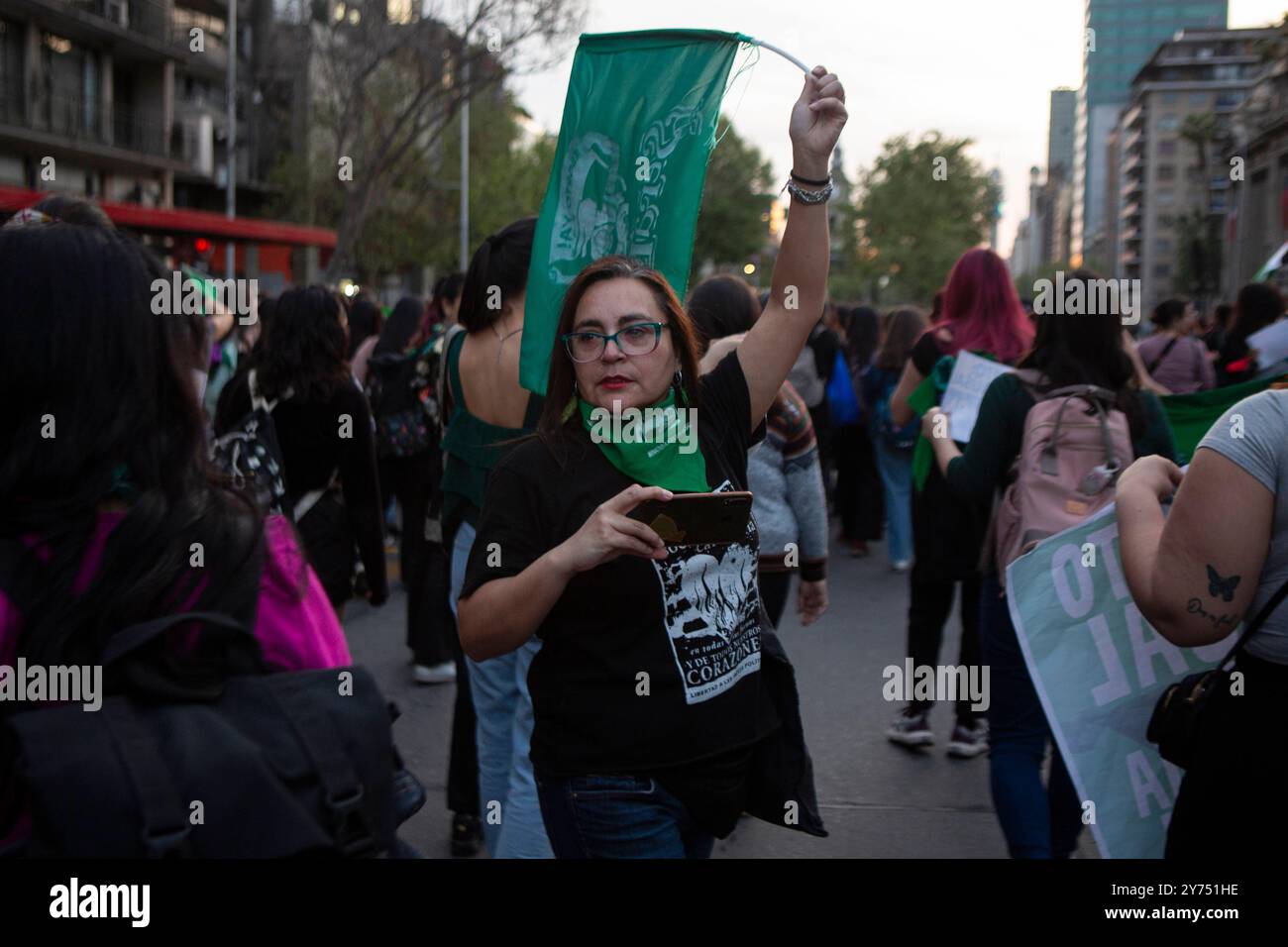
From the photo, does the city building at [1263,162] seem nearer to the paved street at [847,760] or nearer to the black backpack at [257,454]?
the paved street at [847,760]

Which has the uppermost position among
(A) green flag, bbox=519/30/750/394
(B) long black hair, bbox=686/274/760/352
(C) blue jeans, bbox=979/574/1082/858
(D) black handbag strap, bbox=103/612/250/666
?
(A) green flag, bbox=519/30/750/394

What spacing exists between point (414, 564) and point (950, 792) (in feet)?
9.83

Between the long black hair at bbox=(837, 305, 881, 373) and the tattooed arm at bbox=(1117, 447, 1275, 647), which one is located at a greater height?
A: the long black hair at bbox=(837, 305, 881, 373)

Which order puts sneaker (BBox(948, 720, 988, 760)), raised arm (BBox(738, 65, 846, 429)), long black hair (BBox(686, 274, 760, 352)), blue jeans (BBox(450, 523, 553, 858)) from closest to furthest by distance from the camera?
raised arm (BBox(738, 65, 846, 429)) < blue jeans (BBox(450, 523, 553, 858)) < long black hair (BBox(686, 274, 760, 352)) < sneaker (BBox(948, 720, 988, 760))

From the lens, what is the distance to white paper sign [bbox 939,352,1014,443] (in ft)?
15.9

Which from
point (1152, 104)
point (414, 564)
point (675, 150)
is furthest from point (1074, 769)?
point (1152, 104)

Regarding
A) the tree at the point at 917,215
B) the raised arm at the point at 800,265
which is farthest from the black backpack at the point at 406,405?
the tree at the point at 917,215

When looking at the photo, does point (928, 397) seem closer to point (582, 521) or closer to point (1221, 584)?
point (1221, 584)

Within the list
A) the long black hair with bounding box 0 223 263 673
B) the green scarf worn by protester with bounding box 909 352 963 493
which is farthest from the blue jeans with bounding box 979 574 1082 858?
the long black hair with bounding box 0 223 263 673

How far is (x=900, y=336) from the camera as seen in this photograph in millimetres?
10406

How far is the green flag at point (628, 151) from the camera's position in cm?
313

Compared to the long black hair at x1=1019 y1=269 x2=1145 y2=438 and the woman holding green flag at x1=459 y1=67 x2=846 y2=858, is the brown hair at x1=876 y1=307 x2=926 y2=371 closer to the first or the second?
the long black hair at x1=1019 y1=269 x2=1145 y2=438

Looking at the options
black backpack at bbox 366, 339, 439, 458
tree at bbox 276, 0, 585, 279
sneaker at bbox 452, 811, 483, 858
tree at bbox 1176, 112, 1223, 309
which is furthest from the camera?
tree at bbox 1176, 112, 1223, 309
